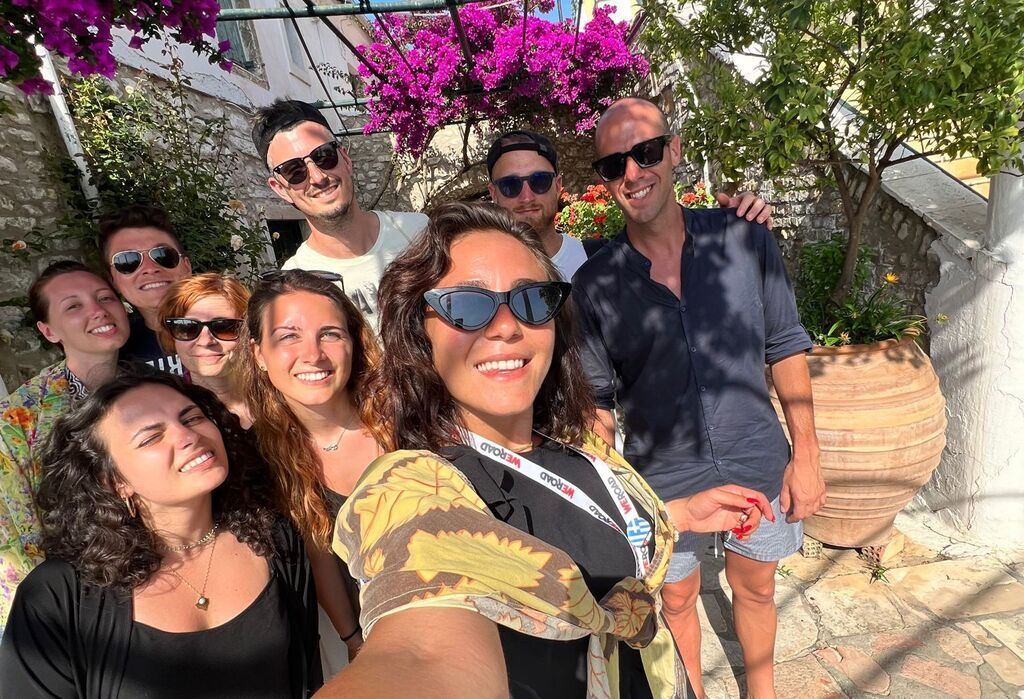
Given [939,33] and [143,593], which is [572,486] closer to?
[143,593]

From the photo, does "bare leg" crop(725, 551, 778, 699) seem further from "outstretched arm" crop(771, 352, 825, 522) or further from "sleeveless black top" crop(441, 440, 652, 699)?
"sleeveless black top" crop(441, 440, 652, 699)

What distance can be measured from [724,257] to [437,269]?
4.00 ft

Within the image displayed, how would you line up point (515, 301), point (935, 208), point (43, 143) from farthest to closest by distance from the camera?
point (43, 143) → point (935, 208) → point (515, 301)

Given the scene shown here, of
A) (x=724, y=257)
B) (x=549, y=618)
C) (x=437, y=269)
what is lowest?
(x=549, y=618)

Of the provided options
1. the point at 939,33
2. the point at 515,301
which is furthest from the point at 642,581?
the point at 939,33

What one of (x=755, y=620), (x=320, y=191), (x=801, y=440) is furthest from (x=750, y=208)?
(x=320, y=191)

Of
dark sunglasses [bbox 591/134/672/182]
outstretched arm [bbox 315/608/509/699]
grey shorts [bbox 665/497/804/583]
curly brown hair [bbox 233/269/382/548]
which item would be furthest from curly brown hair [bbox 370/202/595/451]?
grey shorts [bbox 665/497/804/583]

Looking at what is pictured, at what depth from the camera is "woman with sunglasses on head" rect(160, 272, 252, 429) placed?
6.95 ft

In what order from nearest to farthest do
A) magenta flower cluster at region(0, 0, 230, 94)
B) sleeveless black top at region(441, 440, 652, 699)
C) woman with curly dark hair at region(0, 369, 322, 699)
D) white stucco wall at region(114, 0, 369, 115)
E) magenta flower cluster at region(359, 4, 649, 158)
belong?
1. sleeveless black top at region(441, 440, 652, 699)
2. woman with curly dark hair at region(0, 369, 322, 699)
3. magenta flower cluster at region(0, 0, 230, 94)
4. white stucco wall at region(114, 0, 369, 115)
5. magenta flower cluster at region(359, 4, 649, 158)

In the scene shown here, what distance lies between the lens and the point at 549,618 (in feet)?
2.74

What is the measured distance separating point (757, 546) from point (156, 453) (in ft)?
6.96

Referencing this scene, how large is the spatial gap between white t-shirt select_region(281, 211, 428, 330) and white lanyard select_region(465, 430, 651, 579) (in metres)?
1.54

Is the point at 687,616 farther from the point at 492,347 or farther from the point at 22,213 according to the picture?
the point at 22,213

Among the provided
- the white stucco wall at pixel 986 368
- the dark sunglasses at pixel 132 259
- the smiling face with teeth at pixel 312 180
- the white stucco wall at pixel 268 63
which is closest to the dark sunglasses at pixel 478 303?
the smiling face with teeth at pixel 312 180
